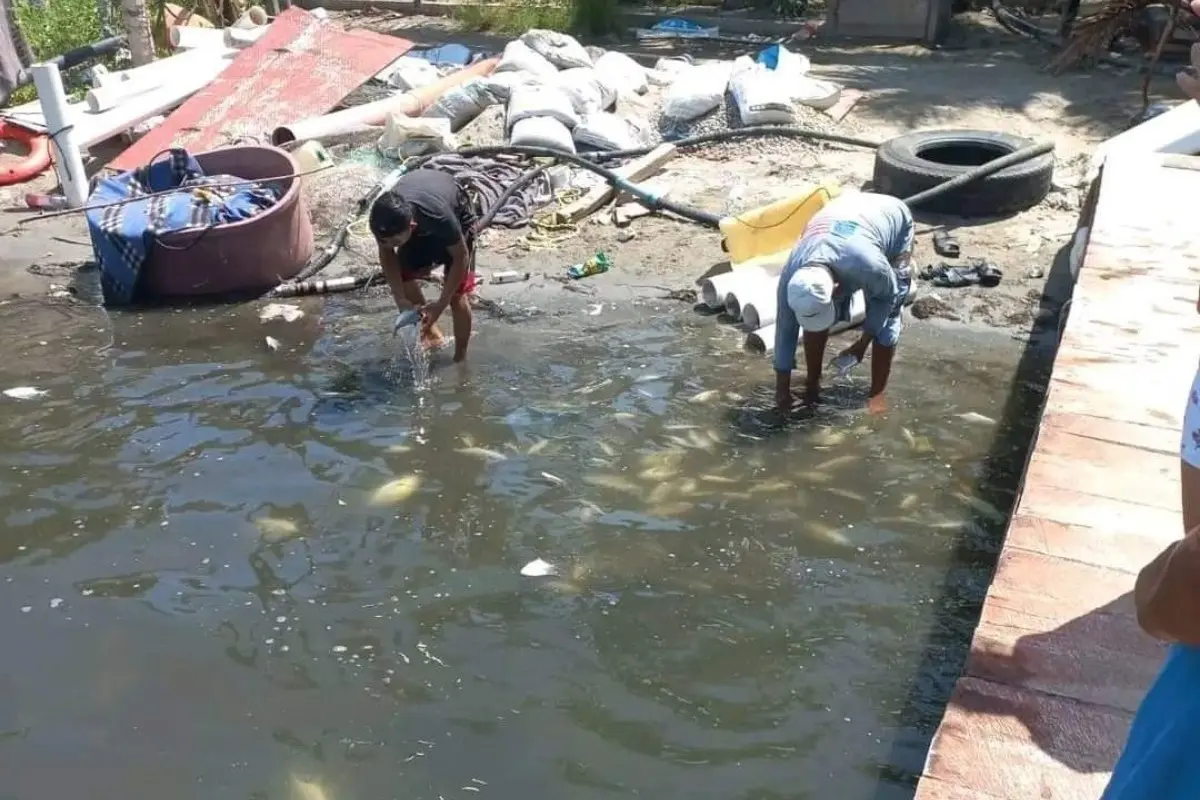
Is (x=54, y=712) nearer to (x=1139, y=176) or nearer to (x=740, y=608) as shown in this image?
(x=740, y=608)

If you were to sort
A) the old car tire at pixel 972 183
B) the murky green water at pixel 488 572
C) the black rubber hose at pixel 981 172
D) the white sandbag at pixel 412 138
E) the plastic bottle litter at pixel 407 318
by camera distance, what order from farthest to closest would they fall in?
the white sandbag at pixel 412 138
the old car tire at pixel 972 183
the black rubber hose at pixel 981 172
the plastic bottle litter at pixel 407 318
the murky green water at pixel 488 572

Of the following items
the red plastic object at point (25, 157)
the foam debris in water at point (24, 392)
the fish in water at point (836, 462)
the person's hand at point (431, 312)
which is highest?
the red plastic object at point (25, 157)

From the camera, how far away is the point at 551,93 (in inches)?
401

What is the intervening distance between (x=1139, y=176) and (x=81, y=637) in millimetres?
6508

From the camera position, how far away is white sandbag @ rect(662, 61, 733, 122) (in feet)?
34.0

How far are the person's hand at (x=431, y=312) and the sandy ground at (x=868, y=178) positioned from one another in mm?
1183

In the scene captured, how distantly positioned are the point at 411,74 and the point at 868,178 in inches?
214

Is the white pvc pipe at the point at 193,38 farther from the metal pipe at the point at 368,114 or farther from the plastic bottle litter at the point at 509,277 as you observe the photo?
the plastic bottle litter at the point at 509,277

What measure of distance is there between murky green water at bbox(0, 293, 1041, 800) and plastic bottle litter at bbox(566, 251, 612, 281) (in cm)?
104

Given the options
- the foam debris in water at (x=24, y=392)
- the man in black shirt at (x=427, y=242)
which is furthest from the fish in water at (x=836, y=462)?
the foam debris in water at (x=24, y=392)

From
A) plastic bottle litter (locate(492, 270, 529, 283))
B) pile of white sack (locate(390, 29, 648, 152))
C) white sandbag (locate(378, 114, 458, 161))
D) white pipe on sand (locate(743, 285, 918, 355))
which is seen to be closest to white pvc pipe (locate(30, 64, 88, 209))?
white sandbag (locate(378, 114, 458, 161))

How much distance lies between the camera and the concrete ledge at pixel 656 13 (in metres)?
15.1

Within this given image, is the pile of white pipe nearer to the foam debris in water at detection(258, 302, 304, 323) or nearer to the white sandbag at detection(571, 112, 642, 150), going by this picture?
the foam debris in water at detection(258, 302, 304, 323)

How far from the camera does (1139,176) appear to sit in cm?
683
